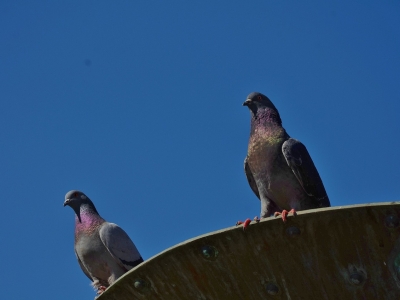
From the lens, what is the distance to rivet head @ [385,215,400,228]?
17.2 feet

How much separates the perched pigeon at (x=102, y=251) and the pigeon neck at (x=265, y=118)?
2.89 m

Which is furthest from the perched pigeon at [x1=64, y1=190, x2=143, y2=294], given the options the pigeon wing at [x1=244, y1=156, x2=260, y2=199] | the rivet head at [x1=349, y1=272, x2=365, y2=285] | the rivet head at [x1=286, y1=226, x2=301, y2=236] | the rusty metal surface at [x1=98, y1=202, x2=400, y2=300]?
the rivet head at [x1=349, y1=272, x2=365, y2=285]

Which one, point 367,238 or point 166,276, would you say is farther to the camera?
point 166,276

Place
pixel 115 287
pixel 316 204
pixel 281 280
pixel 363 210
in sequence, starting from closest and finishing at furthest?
pixel 363 210
pixel 281 280
pixel 115 287
pixel 316 204

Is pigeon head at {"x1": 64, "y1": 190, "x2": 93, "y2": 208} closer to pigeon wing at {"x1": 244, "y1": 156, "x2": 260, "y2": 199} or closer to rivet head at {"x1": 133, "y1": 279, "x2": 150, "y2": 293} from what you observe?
pigeon wing at {"x1": 244, "y1": 156, "x2": 260, "y2": 199}

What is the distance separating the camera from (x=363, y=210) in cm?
525

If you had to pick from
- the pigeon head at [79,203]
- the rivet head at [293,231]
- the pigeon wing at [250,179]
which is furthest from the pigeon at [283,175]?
the rivet head at [293,231]

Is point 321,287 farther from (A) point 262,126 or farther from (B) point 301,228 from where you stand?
(A) point 262,126

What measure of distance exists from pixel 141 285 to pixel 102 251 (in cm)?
571

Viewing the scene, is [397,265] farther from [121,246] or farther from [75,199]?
→ [75,199]

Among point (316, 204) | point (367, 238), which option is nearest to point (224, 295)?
point (367, 238)

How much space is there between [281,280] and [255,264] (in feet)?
0.75

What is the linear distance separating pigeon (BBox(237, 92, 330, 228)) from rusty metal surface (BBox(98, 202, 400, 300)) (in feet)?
12.6

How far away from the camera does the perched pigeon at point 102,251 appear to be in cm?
1146
